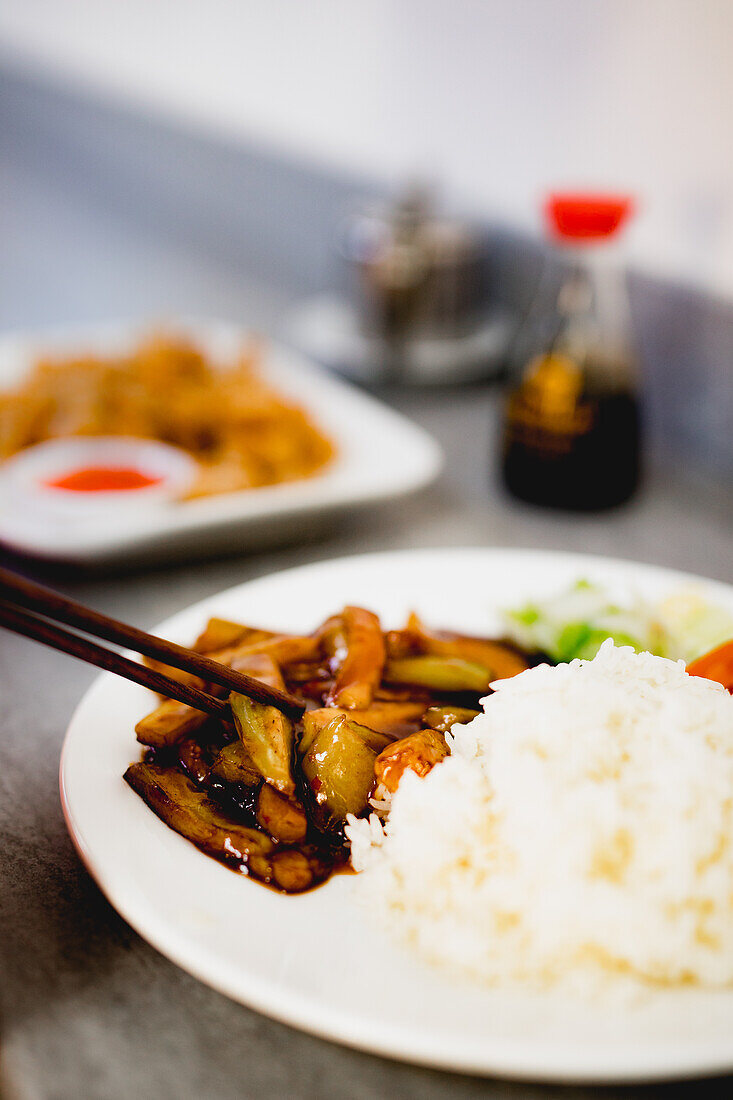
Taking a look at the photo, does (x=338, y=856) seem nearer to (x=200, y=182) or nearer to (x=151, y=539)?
Result: (x=151, y=539)

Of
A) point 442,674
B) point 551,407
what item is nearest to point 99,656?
point 442,674

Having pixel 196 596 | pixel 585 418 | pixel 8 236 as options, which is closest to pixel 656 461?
pixel 585 418

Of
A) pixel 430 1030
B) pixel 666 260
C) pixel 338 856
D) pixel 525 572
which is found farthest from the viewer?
pixel 666 260

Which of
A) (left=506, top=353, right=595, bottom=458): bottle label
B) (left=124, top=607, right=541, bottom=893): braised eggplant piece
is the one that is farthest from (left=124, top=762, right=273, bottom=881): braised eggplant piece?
(left=506, top=353, right=595, bottom=458): bottle label

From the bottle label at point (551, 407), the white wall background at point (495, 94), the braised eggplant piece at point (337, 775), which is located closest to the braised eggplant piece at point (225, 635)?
the braised eggplant piece at point (337, 775)

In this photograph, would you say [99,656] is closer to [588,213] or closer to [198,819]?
[198,819]

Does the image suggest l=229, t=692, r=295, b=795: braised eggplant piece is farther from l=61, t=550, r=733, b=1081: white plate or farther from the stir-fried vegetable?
the stir-fried vegetable
